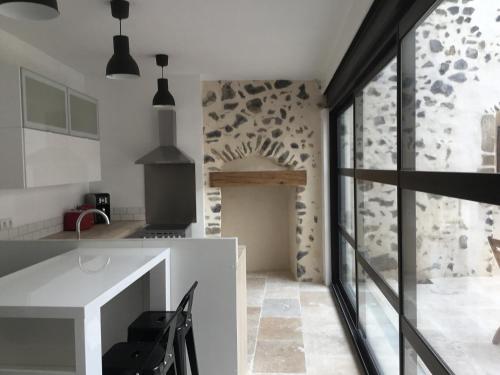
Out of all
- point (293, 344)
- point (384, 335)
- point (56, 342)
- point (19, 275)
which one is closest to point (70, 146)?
point (19, 275)

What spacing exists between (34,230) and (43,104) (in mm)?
1231

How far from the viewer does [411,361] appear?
84.0 inches

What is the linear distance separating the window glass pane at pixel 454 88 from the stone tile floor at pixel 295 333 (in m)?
1.91

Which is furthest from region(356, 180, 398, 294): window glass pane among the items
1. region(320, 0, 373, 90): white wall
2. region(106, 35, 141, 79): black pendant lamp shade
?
region(106, 35, 141, 79): black pendant lamp shade

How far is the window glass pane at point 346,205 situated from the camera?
4383 millimetres

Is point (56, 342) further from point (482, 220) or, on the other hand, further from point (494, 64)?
point (494, 64)

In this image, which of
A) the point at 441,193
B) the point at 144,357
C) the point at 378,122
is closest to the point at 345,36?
the point at 378,122

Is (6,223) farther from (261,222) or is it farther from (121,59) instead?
(261,222)

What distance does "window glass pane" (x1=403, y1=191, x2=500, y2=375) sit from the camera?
4.55 feet

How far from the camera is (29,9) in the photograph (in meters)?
1.81

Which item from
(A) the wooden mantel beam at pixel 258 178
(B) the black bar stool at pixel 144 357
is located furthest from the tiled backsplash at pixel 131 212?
(B) the black bar stool at pixel 144 357

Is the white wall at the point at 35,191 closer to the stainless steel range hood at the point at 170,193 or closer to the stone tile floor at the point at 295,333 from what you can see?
the stainless steel range hood at the point at 170,193

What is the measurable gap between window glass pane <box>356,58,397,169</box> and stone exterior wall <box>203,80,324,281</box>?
5.67 ft

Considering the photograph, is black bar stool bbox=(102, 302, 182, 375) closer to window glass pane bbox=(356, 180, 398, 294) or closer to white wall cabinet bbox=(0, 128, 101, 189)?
window glass pane bbox=(356, 180, 398, 294)
